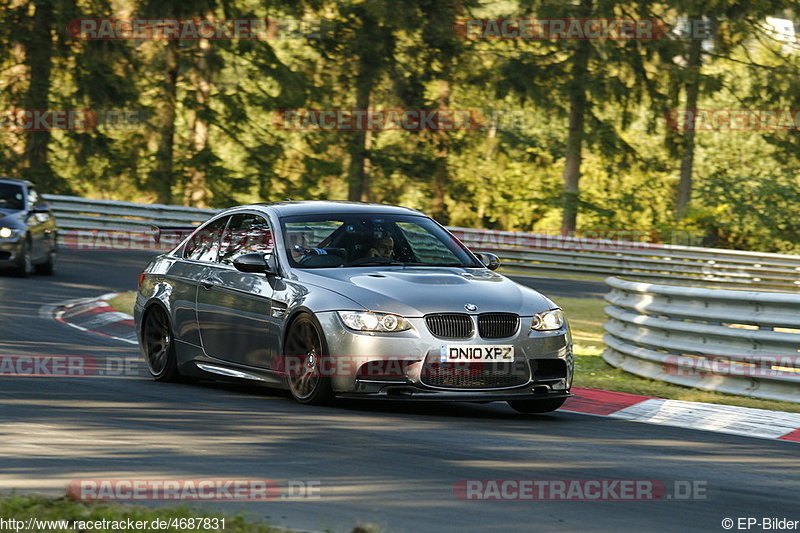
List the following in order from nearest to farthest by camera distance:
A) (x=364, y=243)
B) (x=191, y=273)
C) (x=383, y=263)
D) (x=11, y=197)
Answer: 1. (x=383, y=263)
2. (x=364, y=243)
3. (x=191, y=273)
4. (x=11, y=197)

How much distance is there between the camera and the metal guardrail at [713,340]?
11.0 metres

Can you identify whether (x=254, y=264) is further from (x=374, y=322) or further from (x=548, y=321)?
(x=548, y=321)

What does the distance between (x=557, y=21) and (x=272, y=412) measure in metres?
30.5

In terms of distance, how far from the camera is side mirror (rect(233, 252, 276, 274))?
397 inches

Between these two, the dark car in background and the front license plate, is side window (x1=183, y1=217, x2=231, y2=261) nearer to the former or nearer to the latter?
the front license plate

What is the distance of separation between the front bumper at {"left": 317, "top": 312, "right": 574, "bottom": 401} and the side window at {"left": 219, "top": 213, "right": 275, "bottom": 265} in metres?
1.41

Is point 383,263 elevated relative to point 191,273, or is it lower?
elevated

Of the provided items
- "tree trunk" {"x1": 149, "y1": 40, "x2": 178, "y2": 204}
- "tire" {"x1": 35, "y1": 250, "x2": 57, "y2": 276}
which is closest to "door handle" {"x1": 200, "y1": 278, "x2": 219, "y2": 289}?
"tire" {"x1": 35, "y1": 250, "x2": 57, "y2": 276}

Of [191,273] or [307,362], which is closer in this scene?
[307,362]

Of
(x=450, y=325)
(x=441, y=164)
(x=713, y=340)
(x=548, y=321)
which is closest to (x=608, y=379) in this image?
(x=713, y=340)

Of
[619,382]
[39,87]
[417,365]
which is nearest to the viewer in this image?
[417,365]

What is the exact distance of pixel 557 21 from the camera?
38.2 meters

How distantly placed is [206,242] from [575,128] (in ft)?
94.3

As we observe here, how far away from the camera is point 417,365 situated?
9047 mm
